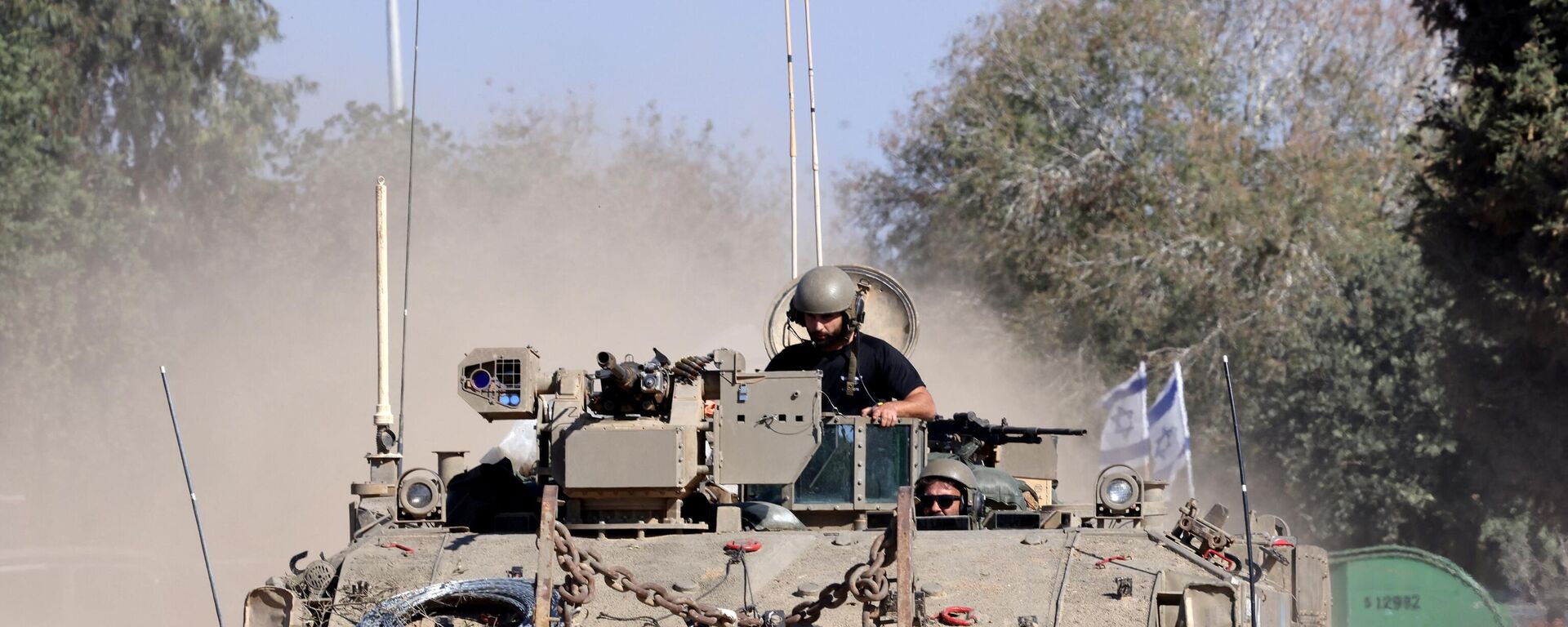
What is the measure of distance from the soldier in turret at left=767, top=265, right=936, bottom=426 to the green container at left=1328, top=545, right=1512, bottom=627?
33.5 ft

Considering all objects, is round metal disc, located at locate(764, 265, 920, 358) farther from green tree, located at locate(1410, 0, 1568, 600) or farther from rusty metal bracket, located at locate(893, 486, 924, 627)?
green tree, located at locate(1410, 0, 1568, 600)

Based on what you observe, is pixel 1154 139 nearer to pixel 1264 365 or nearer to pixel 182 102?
pixel 1264 365

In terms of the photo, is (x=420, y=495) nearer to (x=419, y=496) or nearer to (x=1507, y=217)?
(x=419, y=496)

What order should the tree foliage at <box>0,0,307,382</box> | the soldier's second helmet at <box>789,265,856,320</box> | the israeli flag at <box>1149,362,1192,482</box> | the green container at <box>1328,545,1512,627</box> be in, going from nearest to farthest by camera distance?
the soldier's second helmet at <box>789,265,856,320</box>
the green container at <box>1328,545,1512,627</box>
the israeli flag at <box>1149,362,1192,482</box>
the tree foliage at <box>0,0,307,382</box>

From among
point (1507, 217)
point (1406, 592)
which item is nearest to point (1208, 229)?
point (1507, 217)

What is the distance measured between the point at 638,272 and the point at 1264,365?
11.2m

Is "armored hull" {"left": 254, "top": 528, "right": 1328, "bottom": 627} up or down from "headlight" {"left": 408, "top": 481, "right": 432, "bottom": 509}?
down

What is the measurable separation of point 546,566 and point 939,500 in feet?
10.7

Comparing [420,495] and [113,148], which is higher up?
[113,148]

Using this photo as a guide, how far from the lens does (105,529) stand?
31438 mm

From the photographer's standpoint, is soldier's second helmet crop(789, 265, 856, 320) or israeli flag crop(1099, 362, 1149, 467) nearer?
soldier's second helmet crop(789, 265, 856, 320)

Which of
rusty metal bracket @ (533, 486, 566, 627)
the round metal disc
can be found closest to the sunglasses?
rusty metal bracket @ (533, 486, 566, 627)

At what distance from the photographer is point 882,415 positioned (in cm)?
1059

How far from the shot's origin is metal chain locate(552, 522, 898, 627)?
825 centimetres
